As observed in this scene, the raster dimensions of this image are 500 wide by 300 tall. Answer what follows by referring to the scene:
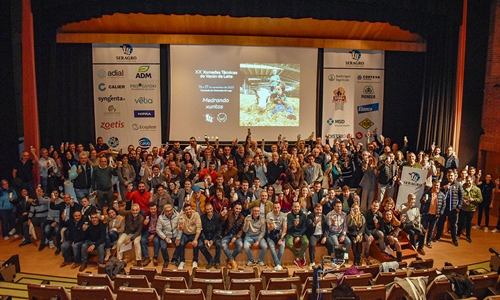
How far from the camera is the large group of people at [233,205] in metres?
7.08

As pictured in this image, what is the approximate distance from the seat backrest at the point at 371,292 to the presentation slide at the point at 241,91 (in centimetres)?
740

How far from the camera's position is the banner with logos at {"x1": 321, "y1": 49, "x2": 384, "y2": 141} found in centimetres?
1177

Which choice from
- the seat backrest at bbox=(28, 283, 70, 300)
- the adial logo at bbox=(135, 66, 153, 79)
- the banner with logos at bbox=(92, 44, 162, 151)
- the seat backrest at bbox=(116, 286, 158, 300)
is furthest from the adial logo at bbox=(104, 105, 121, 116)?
the seat backrest at bbox=(116, 286, 158, 300)

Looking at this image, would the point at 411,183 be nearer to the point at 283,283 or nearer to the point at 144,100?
the point at 283,283

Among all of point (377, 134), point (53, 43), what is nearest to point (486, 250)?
point (377, 134)

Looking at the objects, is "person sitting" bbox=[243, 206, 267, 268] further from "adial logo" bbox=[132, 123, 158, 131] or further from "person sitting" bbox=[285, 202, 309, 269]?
"adial logo" bbox=[132, 123, 158, 131]

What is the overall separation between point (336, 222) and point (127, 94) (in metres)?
7.02

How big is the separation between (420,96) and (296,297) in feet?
30.1

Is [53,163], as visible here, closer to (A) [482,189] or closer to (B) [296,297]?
(B) [296,297]

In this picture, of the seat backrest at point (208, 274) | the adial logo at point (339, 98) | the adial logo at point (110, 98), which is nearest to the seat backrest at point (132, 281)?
the seat backrest at point (208, 274)

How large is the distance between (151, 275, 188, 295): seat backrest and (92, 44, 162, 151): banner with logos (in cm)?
673

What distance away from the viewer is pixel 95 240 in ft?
22.9

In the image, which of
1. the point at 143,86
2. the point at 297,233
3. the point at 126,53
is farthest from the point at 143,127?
the point at 297,233

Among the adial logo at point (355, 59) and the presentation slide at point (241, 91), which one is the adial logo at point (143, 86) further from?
the adial logo at point (355, 59)
